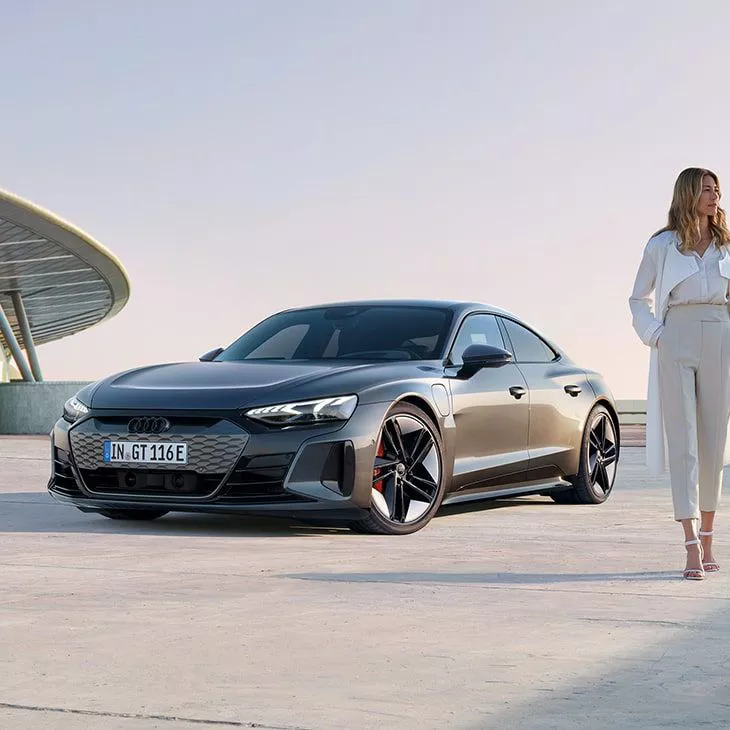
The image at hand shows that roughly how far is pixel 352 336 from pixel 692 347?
3.05 meters

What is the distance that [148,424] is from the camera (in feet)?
25.3

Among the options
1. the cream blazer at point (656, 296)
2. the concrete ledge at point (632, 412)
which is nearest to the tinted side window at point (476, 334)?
the cream blazer at point (656, 296)

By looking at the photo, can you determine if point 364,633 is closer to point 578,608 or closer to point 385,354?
point 578,608

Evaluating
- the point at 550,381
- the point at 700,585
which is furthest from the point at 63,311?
the point at 700,585

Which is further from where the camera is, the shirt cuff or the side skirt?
the side skirt

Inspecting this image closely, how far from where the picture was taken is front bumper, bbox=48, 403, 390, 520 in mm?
7477

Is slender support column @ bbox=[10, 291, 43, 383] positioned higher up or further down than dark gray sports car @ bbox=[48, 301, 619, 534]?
further down

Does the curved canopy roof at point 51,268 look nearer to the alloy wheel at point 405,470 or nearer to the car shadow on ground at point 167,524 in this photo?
the car shadow on ground at point 167,524

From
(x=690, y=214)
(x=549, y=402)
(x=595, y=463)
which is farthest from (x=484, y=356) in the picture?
(x=690, y=214)

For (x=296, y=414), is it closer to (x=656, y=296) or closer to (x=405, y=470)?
(x=405, y=470)

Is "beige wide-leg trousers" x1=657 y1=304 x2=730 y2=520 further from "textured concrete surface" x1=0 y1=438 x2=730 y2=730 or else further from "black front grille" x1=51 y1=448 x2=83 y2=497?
"black front grille" x1=51 y1=448 x2=83 y2=497

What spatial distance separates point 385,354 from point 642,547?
2072 millimetres

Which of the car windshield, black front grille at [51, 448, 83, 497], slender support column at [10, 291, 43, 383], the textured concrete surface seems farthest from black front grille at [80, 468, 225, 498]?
slender support column at [10, 291, 43, 383]

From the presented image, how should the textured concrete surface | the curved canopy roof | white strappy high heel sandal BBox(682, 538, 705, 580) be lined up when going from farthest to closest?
the curved canopy roof < white strappy high heel sandal BBox(682, 538, 705, 580) < the textured concrete surface
